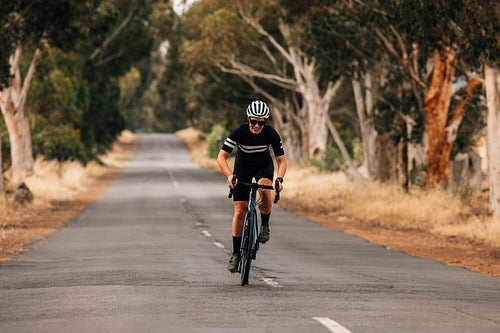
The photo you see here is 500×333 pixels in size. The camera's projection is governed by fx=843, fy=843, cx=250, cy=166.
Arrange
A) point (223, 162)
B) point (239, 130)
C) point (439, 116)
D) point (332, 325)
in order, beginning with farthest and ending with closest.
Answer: point (439, 116) < point (223, 162) < point (239, 130) < point (332, 325)

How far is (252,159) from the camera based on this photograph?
1001 centimetres

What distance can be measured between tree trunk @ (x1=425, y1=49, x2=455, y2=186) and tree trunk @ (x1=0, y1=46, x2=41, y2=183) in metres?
17.7

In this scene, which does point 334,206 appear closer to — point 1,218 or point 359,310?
point 1,218

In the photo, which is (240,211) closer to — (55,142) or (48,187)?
(48,187)

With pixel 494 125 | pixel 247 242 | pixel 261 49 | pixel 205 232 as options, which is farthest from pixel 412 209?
pixel 261 49

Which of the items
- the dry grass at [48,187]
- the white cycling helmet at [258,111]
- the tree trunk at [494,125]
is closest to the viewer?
the white cycling helmet at [258,111]

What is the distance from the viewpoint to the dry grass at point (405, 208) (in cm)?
1999

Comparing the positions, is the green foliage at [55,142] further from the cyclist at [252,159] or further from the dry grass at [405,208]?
the cyclist at [252,159]

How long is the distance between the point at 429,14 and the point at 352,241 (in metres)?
5.49

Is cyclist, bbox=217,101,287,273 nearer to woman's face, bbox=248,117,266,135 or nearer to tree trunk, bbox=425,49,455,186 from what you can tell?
woman's face, bbox=248,117,266,135

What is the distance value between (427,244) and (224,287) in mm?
9627

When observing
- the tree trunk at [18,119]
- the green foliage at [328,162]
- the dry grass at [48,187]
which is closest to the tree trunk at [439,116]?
the dry grass at [48,187]

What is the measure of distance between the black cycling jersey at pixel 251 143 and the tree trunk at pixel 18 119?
26.1m

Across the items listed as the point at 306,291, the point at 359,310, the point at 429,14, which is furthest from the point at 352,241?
the point at 359,310
